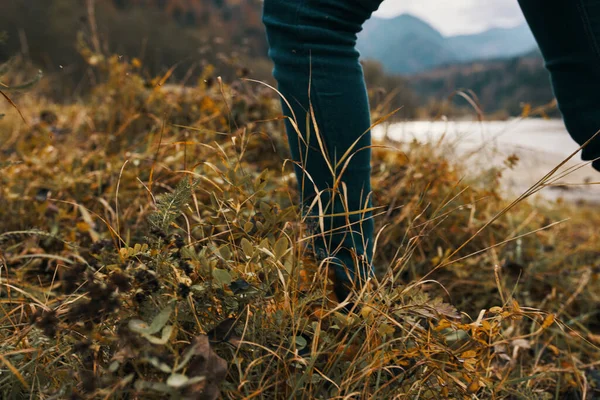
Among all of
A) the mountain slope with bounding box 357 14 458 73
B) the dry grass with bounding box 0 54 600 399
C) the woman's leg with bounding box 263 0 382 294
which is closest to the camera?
the dry grass with bounding box 0 54 600 399

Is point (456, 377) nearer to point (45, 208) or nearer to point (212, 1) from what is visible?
point (45, 208)

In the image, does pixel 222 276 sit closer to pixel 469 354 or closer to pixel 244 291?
pixel 244 291

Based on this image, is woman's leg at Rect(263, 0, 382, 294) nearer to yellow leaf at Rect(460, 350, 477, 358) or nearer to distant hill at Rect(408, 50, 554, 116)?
yellow leaf at Rect(460, 350, 477, 358)

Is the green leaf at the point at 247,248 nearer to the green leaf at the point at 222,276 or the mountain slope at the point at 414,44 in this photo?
the green leaf at the point at 222,276

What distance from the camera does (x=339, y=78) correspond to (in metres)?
0.91

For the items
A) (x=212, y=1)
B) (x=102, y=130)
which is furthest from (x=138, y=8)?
(x=102, y=130)

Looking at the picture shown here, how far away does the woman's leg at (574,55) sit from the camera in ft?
3.22

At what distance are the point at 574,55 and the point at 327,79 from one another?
0.59 m

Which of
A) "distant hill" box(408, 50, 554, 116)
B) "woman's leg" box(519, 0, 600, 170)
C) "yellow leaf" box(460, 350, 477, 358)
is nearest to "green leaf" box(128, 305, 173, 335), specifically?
"yellow leaf" box(460, 350, 477, 358)

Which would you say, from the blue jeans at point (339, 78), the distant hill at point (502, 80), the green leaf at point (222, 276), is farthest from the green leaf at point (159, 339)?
the distant hill at point (502, 80)

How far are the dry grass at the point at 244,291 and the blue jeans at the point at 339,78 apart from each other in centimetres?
10

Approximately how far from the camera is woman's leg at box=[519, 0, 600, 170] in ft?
3.22

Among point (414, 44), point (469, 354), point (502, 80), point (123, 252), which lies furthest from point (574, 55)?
point (414, 44)

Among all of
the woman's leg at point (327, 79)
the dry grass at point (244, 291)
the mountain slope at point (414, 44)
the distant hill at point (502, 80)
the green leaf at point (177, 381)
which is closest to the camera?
the green leaf at point (177, 381)
